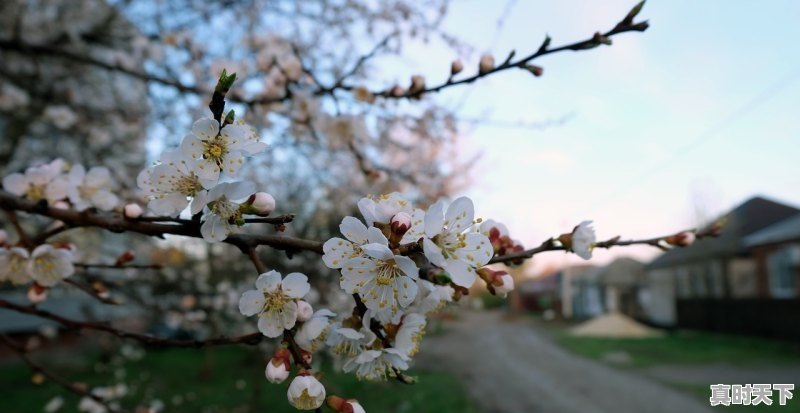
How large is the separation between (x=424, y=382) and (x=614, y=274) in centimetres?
1579

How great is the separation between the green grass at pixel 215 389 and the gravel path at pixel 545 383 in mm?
633

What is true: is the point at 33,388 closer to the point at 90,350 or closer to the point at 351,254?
the point at 90,350

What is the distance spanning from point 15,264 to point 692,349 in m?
12.5

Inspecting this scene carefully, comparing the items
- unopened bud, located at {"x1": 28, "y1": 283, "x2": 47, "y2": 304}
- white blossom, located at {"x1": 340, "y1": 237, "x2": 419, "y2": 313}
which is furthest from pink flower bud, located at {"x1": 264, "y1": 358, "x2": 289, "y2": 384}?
unopened bud, located at {"x1": 28, "y1": 283, "x2": 47, "y2": 304}

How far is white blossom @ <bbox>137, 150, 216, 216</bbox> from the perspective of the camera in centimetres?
93

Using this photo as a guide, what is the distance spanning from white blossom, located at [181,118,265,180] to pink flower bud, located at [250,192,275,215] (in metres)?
0.07

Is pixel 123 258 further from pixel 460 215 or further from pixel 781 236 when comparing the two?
pixel 781 236

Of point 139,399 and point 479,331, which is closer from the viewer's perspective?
point 139,399

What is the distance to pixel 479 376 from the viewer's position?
8.73 meters

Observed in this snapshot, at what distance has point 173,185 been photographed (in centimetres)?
101

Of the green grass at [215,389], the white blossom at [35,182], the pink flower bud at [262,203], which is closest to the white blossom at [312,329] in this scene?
the pink flower bud at [262,203]

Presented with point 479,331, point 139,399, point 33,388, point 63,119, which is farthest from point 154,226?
point 479,331

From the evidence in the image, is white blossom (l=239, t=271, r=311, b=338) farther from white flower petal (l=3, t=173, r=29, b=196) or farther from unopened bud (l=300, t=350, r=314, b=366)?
white flower petal (l=3, t=173, r=29, b=196)

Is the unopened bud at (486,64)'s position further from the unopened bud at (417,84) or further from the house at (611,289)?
the house at (611,289)
